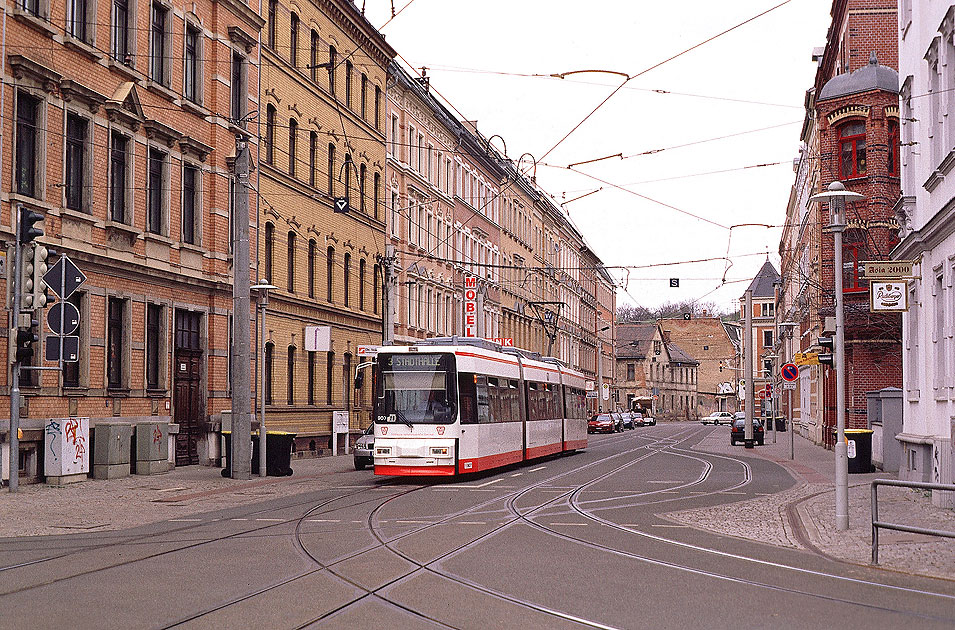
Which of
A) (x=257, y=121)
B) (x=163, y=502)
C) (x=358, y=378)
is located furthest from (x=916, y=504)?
(x=257, y=121)

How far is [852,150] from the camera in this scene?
40438 mm

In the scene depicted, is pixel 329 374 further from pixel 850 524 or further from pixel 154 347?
pixel 850 524

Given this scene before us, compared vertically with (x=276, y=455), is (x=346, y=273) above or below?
above

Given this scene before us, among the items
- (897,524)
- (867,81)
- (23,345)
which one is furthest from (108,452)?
(867,81)

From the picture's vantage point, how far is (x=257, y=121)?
117ft

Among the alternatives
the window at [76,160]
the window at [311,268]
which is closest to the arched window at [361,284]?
the window at [311,268]

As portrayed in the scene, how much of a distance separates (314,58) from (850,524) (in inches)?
1143

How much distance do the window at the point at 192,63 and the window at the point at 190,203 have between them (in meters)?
1.97

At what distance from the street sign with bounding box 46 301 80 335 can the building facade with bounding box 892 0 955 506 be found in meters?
15.0

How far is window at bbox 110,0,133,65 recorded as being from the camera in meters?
27.7

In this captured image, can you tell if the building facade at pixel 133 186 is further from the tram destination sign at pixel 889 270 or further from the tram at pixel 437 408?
the tram destination sign at pixel 889 270

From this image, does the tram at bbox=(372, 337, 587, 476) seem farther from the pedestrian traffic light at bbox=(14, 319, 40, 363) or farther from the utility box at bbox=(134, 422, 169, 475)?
the pedestrian traffic light at bbox=(14, 319, 40, 363)

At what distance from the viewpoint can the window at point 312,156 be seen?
40469 millimetres

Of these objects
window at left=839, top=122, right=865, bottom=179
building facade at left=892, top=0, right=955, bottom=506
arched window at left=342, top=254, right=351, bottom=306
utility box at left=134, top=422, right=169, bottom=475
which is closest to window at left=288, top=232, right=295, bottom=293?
arched window at left=342, top=254, right=351, bottom=306
